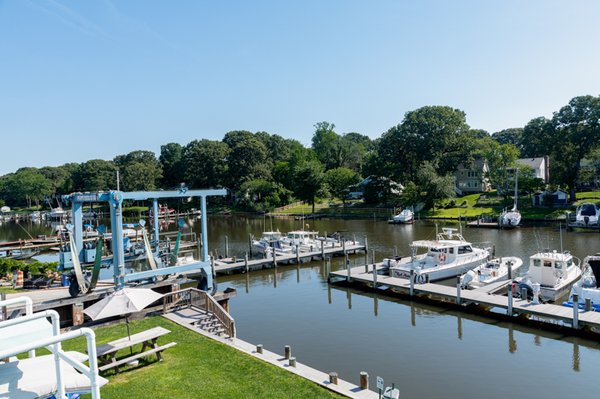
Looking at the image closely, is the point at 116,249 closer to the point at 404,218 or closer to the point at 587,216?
the point at 404,218

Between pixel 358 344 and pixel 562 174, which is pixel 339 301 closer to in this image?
pixel 358 344

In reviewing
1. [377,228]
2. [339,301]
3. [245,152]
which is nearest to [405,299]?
[339,301]

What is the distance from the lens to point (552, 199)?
62.8 meters

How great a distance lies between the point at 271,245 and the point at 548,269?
884 inches

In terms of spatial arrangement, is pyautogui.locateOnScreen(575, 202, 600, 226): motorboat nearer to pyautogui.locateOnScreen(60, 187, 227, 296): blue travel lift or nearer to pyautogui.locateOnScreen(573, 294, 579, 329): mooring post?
pyautogui.locateOnScreen(573, 294, 579, 329): mooring post

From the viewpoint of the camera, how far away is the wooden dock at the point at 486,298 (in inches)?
702

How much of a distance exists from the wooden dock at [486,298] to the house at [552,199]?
4532cm

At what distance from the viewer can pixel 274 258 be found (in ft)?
108

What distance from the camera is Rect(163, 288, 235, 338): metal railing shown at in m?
16.4

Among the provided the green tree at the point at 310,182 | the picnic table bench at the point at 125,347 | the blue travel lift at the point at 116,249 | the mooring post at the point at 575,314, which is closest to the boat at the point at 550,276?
the mooring post at the point at 575,314

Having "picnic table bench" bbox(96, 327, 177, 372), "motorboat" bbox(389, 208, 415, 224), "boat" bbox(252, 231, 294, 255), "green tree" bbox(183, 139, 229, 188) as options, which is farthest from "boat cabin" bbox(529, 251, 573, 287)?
"green tree" bbox(183, 139, 229, 188)

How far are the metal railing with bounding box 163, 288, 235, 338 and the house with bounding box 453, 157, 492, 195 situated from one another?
69.2m

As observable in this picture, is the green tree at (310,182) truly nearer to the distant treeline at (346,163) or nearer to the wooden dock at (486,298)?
the distant treeline at (346,163)

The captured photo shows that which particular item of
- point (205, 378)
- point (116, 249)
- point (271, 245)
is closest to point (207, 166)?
point (271, 245)
